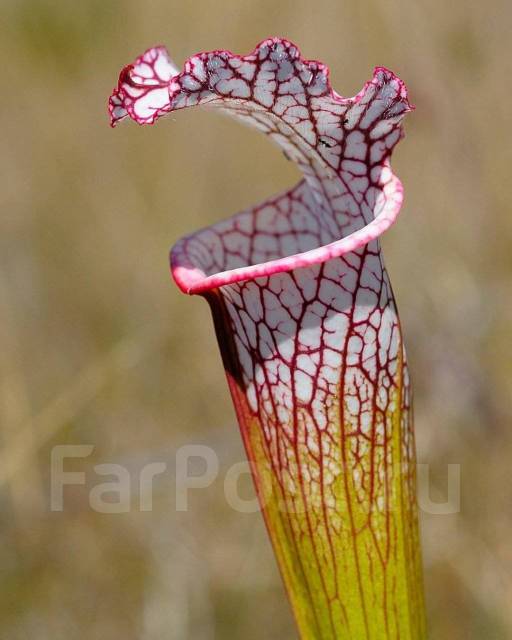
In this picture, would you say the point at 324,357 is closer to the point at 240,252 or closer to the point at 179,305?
the point at 240,252

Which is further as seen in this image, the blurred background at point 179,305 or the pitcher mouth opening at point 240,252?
the blurred background at point 179,305

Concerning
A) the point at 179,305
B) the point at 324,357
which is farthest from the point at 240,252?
the point at 179,305

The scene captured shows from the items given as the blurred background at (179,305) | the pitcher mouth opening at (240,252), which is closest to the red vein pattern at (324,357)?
the pitcher mouth opening at (240,252)

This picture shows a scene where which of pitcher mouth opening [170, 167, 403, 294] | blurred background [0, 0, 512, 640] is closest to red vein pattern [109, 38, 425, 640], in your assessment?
pitcher mouth opening [170, 167, 403, 294]

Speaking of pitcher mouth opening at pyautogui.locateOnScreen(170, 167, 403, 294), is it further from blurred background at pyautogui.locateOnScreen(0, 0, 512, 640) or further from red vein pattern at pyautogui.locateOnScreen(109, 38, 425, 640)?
blurred background at pyautogui.locateOnScreen(0, 0, 512, 640)

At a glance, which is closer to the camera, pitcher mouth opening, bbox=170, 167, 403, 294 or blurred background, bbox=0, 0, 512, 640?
pitcher mouth opening, bbox=170, 167, 403, 294

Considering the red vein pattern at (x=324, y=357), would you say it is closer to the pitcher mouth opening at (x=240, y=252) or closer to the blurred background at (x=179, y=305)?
the pitcher mouth opening at (x=240, y=252)
